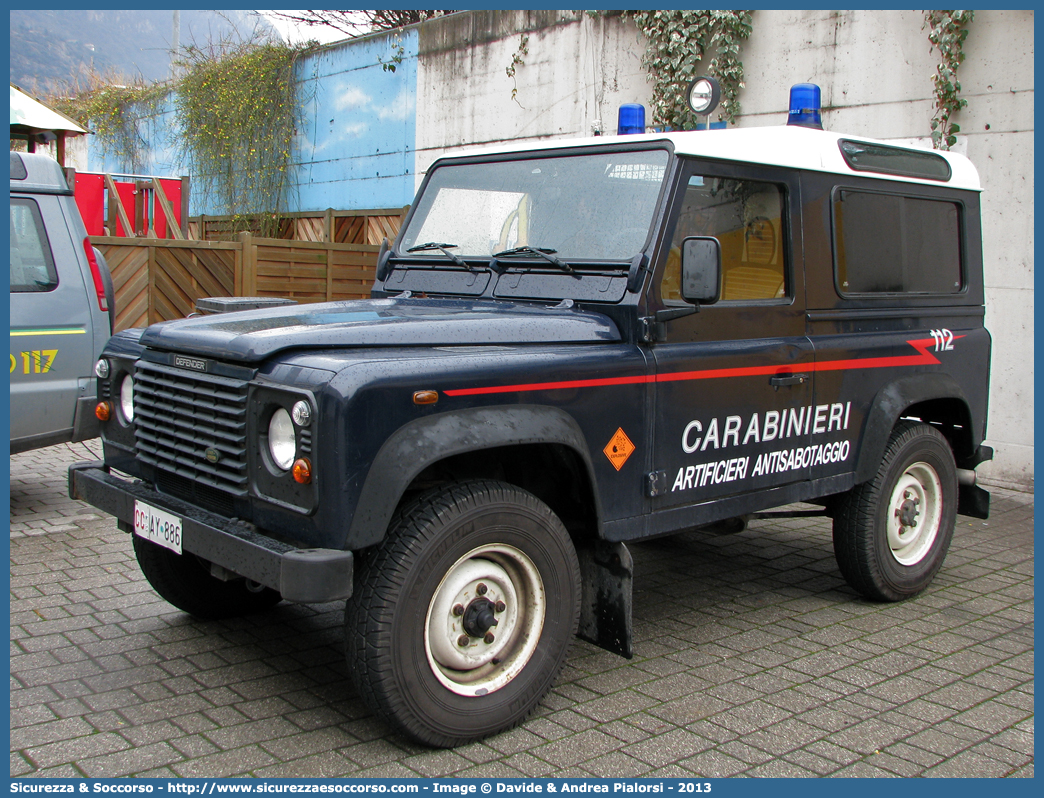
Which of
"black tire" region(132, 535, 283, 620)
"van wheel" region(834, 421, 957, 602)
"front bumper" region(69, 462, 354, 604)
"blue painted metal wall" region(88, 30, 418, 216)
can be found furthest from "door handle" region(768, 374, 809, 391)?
"blue painted metal wall" region(88, 30, 418, 216)

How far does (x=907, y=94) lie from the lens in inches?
309

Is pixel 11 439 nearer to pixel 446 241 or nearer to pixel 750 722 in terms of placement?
pixel 446 241

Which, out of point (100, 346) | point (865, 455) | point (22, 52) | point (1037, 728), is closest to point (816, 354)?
point (865, 455)

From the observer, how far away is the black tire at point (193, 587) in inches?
175

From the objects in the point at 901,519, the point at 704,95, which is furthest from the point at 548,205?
the point at 901,519

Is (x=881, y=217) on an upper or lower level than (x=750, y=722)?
upper

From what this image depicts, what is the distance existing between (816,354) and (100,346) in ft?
15.7

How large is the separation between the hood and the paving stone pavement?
4.45ft

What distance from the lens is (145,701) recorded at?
148 inches

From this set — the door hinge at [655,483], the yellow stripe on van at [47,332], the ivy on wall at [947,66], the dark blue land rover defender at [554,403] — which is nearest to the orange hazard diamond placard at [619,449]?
the dark blue land rover defender at [554,403]

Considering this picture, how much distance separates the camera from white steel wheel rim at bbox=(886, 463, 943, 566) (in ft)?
17.1

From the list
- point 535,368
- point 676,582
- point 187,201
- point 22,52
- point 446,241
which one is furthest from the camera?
point 22,52

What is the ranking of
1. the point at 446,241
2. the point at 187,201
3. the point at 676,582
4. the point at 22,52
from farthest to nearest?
the point at 22,52 < the point at 187,201 < the point at 676,582 < the point at 446,241

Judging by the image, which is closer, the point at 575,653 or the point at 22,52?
the point at 575,653
